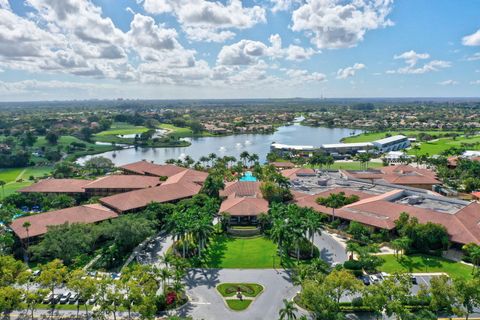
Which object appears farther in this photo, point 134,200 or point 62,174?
point 62,174

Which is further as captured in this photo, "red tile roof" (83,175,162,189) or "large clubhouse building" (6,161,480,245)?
"red tile roof" (83,175,162,189)

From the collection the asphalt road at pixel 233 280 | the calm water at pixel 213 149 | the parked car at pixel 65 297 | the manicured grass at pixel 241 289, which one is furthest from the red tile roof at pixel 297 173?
the parked car at pixel 65 297

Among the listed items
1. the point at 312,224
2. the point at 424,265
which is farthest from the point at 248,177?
the point at 424,265

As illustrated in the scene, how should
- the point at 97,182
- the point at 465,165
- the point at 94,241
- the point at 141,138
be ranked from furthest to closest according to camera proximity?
1. the point at 141,138
2. the point at 465,165
3. the point at 97,182
4. the point at 94,241

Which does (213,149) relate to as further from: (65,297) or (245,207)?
(65,297)

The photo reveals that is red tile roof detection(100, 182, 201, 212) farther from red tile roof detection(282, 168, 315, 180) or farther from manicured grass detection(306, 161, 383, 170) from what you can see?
manicured grass detection(306, 161, 383, 170)

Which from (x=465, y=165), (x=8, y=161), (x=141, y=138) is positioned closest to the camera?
(x=465, y=165)

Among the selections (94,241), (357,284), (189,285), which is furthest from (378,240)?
(94,241)

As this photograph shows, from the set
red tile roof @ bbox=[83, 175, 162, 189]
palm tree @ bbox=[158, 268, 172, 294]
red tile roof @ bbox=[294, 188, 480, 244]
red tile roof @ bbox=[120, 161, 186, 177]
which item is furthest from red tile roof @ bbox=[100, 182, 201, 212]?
palm tree @ bbox=[158, 268, 172, 294]

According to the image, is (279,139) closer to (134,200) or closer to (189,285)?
(134,200)
